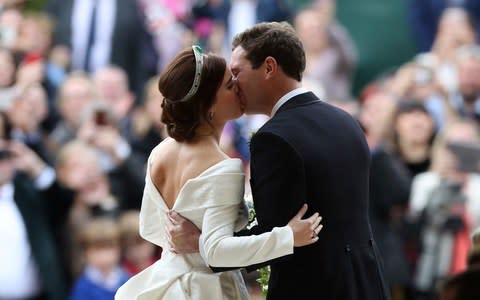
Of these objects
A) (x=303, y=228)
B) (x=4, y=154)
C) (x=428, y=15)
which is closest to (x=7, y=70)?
(x=4, y=154)

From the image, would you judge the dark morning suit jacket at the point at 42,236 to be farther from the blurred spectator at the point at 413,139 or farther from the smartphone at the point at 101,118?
the blurred spectator at the point at 413,139

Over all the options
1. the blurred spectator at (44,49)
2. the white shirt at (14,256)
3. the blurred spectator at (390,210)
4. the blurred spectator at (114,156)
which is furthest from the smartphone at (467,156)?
the blurred spectator at (44,49)

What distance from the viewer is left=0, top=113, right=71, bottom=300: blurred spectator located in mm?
7836

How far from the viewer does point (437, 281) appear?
8367 millimetres

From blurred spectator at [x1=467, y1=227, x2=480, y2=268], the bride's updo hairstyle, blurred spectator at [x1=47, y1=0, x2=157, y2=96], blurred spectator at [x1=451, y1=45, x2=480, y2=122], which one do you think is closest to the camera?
blurred spectator at [x1=47, y1=0, x2=157, y2=96]

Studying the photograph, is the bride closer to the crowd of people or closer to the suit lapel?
the suit lapel

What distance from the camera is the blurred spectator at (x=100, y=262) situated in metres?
7.79

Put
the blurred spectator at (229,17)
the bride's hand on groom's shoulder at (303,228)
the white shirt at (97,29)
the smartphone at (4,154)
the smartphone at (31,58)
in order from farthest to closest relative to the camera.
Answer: the blurred spectator at (229,17) < the white shirt at (97,29) < the smartphone at (31,58) < the smartphone at (4,154) < the bride's hand on groom's shoulder at (303,228)

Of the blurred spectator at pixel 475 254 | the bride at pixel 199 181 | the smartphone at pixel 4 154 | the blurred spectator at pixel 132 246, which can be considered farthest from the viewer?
the blurred spectator at pixel 132 246

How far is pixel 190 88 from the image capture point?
15.6 feet

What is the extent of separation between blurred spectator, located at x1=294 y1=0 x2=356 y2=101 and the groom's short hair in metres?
6.16

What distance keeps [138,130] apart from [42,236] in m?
1.66

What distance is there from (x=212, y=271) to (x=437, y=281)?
3.82m

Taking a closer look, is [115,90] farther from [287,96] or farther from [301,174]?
[301,174]
